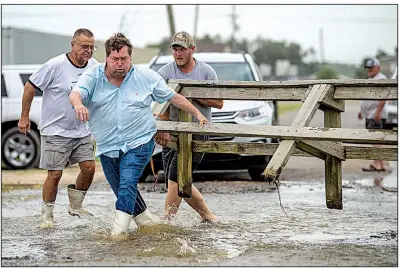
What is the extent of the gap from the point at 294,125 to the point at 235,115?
5622 millimetres

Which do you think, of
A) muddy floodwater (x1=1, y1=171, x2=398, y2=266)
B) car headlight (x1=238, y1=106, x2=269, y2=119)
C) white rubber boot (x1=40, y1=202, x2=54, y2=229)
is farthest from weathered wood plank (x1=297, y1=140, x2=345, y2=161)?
car headlight (x1=238, y1=106, x2=269, y2=119)

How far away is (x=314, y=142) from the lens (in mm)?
7543

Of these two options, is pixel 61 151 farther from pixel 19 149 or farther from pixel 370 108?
pixel 370 108

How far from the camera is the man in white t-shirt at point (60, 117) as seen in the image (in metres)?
8.61

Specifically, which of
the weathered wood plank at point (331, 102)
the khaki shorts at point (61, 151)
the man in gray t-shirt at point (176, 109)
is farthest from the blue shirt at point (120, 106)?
the weathered wood plank at point (331, 102)

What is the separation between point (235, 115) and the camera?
12.9 meters

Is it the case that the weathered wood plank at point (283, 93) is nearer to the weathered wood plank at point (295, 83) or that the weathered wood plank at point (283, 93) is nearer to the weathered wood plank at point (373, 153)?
the weathered wood plank at point (295, 83)

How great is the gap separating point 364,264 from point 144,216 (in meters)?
2.36

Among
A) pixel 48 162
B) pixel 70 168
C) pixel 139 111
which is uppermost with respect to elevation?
pixel 139 111

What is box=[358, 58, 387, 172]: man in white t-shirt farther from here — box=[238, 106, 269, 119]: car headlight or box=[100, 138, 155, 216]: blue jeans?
box=[100, 138, 155, 216]: blue jeans

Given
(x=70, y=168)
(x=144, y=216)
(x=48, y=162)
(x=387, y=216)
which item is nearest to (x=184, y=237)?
(x=144, y=216)

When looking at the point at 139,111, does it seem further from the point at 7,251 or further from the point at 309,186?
the point at 309,186

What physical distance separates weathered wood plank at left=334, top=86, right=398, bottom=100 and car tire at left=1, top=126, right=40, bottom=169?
8855 millimetres

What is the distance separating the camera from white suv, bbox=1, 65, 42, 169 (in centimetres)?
1552
